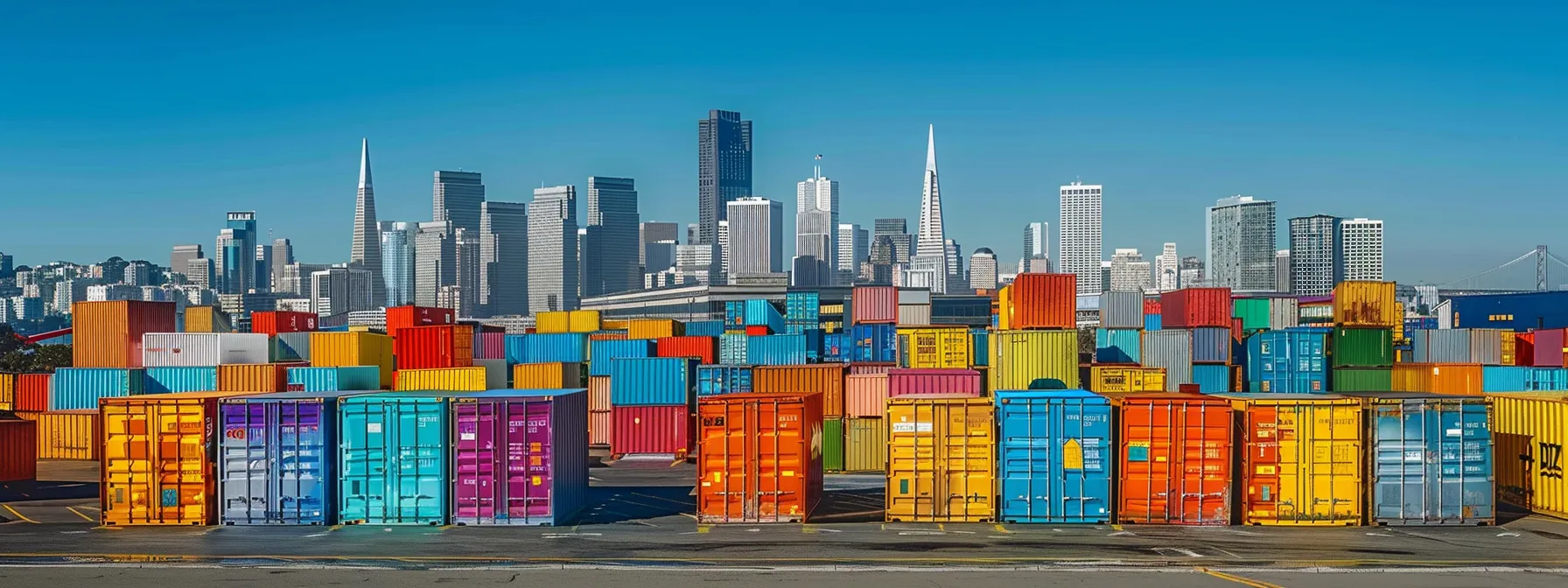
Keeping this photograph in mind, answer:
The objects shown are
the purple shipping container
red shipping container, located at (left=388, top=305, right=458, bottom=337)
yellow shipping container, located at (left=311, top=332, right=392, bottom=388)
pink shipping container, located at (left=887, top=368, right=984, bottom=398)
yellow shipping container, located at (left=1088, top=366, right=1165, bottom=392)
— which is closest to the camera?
the purple shipping container

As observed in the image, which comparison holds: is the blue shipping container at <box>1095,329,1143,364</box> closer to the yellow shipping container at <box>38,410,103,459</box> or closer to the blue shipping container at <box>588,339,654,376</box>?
the blue shipping container at <box>588,339,654,376</box>

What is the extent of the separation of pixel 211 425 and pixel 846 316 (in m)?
123

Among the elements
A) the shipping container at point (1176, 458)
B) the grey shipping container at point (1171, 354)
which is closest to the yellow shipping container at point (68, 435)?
the shipping container at point (1176, 458)

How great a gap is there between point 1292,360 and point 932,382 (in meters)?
20.2

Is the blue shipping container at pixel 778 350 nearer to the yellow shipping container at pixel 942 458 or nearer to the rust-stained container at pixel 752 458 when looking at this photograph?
the rust-stained container at pixel 752 458

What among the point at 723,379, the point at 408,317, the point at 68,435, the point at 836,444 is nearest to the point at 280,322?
the point at 408,317

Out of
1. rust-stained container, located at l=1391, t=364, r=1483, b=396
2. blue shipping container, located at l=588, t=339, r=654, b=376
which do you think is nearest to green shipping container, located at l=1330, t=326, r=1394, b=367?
rust-stained container, located at l=1391, t=364, r=1483, b=396

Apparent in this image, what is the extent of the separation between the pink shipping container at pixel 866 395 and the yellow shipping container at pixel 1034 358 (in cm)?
458

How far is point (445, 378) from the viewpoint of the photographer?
154 feet

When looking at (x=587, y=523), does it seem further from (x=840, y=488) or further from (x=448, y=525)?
(x=840, y=488)

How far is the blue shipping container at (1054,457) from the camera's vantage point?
29.3 m

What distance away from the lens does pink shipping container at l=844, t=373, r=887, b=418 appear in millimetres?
44219

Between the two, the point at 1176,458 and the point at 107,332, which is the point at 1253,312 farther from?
the point at 107,332

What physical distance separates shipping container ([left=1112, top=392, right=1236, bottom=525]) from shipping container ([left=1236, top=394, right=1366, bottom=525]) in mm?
563
